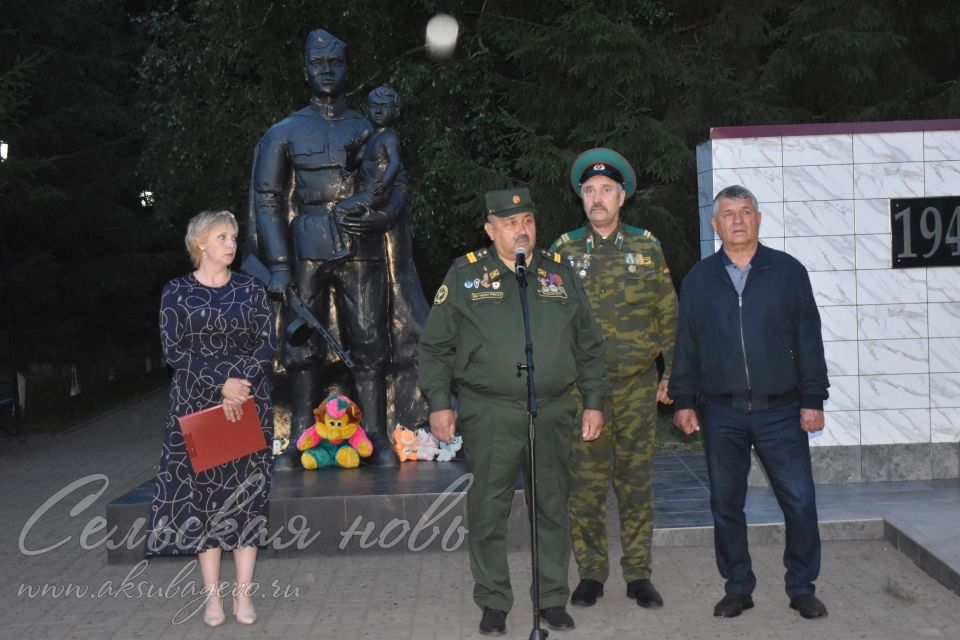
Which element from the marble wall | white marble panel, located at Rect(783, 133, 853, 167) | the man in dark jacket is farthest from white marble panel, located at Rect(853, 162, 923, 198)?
the man in dark jacket

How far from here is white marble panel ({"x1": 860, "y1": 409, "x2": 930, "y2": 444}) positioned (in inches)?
289

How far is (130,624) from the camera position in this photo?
16.7 feet

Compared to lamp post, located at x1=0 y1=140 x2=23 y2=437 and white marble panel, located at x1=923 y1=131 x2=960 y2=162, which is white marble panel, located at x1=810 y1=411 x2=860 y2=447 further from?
lamp post, located at x1=0 y1=140 x2=23 y2=437

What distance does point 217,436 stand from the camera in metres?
4.86

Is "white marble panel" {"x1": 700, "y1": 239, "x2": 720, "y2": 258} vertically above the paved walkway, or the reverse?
"white marble panel" {"x1": 700, "y1": 239, "x2": 720, "y2": 258}

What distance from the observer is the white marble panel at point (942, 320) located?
7336 millimetres

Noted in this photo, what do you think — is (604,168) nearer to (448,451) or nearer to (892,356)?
(448,451)

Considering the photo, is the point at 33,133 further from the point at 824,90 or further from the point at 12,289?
the point at 824,90

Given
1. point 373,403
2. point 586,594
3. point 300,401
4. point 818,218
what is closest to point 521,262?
point 586,594

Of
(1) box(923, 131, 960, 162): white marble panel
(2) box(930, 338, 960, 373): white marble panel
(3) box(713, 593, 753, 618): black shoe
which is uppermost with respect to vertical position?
(1) box(923, 131, 960, 162): white marble panel

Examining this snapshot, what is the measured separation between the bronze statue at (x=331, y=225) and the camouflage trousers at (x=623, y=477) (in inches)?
86.9

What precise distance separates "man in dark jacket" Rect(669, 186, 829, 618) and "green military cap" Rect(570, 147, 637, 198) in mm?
415

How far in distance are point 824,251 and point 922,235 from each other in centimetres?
61

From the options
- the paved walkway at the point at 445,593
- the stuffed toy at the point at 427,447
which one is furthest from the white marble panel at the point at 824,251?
the stuffed toy at the point at 427,447
